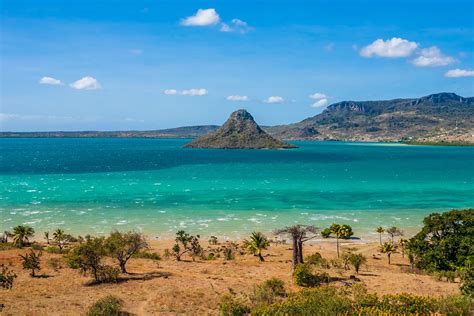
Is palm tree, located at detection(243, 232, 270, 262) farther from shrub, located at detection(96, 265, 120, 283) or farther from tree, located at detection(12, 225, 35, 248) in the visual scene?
tree, located at detection(12, 225, 35, 248)

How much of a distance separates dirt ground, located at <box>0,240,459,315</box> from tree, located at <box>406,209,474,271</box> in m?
2.82

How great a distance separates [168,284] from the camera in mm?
32938

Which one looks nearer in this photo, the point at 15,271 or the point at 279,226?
the point at 15,271

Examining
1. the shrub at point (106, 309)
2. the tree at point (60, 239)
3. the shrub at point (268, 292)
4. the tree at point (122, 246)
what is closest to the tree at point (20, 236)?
the tree at point (60, 239)

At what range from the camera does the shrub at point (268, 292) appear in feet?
91.1

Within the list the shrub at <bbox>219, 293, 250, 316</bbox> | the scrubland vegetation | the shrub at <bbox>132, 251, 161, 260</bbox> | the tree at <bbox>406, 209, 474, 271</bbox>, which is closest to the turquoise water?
the scrubland vegetation

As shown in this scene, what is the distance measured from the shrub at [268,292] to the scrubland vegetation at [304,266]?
0.25 ft

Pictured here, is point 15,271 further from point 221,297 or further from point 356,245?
point 356,245

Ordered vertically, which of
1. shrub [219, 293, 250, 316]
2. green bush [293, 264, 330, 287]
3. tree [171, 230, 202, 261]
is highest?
shrub [219, 293, 250, 316]

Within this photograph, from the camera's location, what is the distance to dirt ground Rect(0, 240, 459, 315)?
2738cm

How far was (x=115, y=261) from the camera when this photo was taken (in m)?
41.8

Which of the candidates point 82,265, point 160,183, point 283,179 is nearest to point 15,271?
point 82,265

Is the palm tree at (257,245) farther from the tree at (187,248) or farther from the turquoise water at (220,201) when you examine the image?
the turquoise water at (220,201)

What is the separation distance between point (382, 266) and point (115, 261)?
3002cm
